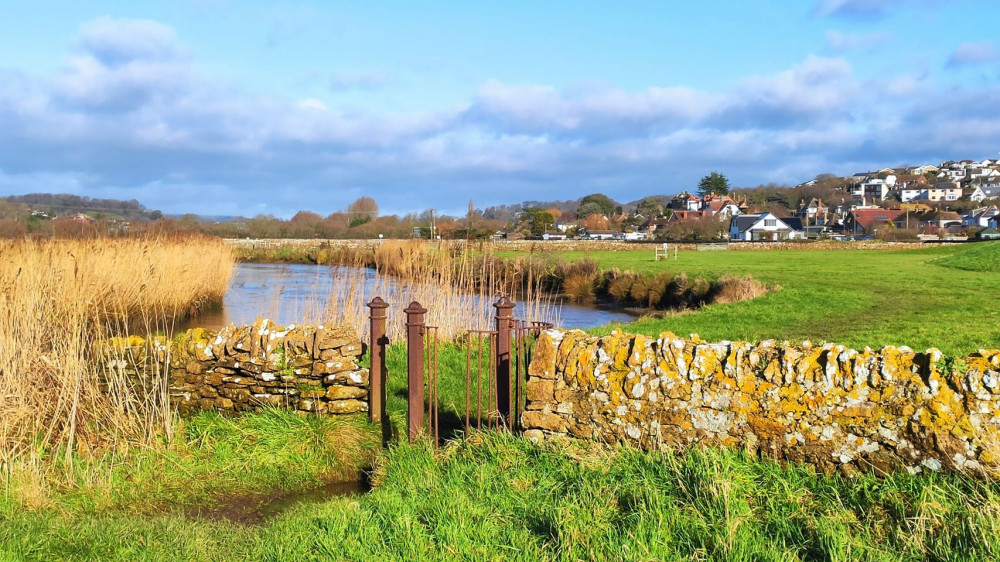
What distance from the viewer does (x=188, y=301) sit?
1905 cm

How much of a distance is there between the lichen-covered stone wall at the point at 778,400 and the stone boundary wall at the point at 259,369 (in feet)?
8.85

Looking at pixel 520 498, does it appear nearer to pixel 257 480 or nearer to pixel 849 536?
pixel 849 536

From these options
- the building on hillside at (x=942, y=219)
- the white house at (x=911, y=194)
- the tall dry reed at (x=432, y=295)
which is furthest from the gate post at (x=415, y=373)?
the white house at (x=911, y=194)

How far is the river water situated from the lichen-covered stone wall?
6814mm

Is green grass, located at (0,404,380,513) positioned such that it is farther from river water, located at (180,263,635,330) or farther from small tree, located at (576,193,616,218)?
small tree, located at (576,193,616,218)

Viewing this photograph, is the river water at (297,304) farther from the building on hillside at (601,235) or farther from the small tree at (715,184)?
the small tree at (715,184)

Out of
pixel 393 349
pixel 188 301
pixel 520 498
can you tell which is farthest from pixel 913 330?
pixel 188 301

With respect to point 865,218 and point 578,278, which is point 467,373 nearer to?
point 578,278

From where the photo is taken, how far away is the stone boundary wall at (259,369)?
7.68 m

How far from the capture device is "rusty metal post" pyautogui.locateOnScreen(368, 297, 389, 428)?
7340 millimetres

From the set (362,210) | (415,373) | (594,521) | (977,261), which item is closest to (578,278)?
(977,261)

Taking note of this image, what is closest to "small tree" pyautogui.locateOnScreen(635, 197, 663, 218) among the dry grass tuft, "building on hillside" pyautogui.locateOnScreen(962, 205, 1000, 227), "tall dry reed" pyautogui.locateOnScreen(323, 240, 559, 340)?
"building on hillside" pyautogui.locateOnScreen(962, 205, 1000, 227)

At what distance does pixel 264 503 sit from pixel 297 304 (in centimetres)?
747

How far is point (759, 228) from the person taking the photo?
10075 centimetres
